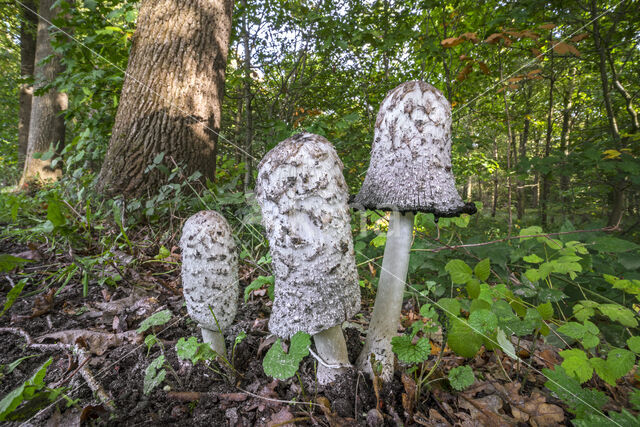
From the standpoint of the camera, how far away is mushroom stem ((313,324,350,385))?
1.40 m

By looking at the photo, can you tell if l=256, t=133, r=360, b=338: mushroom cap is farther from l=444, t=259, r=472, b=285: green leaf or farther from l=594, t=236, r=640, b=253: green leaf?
l=594, t=236, r=640, b=253: green leaf

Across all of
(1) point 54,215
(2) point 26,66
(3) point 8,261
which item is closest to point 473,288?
(3) point 8,261

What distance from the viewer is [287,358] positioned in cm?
118

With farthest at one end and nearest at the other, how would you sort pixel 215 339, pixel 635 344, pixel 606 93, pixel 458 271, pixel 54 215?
pixel 606 93
pixel 54 215
pixel 215 339
pixel 458 271
pixel 635 344

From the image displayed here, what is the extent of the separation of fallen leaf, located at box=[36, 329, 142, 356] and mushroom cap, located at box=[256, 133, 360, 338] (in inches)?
46.0

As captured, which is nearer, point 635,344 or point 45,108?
point 635,344

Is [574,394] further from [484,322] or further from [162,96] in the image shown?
[162,96]

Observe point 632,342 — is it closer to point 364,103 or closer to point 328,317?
point 328,317

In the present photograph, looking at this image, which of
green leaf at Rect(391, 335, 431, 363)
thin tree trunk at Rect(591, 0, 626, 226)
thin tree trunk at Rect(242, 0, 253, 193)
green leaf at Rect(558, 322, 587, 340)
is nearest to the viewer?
green leaf at Rect(391, 335, 431, 363)

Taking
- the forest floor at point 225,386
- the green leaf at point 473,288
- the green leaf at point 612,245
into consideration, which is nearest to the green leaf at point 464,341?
the green leaf at point 473,288

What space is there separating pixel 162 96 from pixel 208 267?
271 cm

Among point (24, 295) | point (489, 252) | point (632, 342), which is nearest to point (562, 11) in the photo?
point (489, 252)

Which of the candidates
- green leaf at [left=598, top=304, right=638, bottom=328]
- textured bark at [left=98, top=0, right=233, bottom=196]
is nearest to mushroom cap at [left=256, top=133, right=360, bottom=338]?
green leaf at [left=598, top=304, right=638, bottom=328]

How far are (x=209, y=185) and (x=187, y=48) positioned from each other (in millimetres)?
1624
